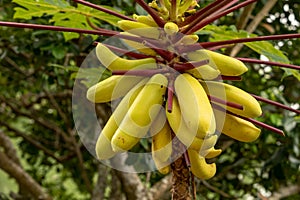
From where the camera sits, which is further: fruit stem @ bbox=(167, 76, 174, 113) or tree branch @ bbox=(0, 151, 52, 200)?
tree branch @ bbox=(0, 151, 52, 200)

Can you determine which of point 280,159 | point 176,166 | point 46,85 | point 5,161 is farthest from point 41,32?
point 176,166

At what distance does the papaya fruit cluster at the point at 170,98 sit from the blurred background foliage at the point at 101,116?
652 mm

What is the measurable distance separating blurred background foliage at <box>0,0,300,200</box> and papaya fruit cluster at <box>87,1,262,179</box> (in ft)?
2.14

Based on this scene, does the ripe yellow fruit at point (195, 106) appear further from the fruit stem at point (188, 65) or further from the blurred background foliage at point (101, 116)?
the blurred background foliage at point (101, 116)

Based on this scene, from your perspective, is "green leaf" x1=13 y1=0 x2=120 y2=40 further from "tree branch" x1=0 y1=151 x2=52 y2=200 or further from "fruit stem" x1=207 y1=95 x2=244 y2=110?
"tree branch" x1=0 y1=151 x2=52 y2=200

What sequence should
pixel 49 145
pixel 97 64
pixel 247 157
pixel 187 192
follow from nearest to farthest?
pixel 187 192 < pixel 97 64 < pixel 247 157 < pixel 49 145

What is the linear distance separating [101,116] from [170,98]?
1.27 metres

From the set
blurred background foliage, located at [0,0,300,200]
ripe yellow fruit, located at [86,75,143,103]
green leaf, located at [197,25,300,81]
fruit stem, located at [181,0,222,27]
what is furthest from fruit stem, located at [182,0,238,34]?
blurred background foliage, located at [0,0,300,200]

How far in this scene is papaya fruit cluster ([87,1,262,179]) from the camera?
2.30 ft

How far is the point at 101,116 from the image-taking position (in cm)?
196

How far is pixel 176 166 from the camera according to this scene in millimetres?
736

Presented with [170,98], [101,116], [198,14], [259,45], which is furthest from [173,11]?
[101,116]

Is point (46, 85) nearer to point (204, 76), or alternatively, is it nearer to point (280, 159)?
point (280, 159)

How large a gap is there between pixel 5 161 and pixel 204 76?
60.4 inches
